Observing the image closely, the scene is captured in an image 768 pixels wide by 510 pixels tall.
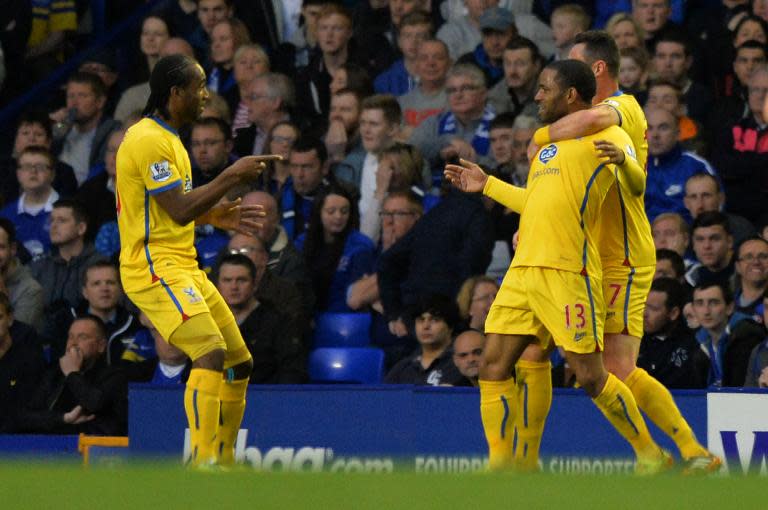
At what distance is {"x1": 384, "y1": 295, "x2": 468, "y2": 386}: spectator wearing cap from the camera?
37.6ft

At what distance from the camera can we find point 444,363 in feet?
37.7

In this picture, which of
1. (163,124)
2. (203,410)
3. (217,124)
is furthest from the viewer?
(217,124)

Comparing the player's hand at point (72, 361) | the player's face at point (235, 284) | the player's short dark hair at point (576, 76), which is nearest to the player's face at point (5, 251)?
the player's hand at point (72, 361)

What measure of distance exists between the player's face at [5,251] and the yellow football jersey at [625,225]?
20.8 feet

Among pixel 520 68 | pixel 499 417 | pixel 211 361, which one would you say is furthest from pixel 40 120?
pixel 499 417

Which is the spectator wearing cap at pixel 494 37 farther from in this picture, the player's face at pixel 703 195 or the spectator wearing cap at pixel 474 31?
the player's face at pixel 703 195

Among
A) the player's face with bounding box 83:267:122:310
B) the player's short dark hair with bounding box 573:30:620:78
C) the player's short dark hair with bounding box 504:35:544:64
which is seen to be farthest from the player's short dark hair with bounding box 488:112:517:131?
the player's short dark hair with bounding box 573:30:620:78

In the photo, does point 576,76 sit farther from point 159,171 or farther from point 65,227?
point 65,227

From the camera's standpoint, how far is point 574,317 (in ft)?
27.3

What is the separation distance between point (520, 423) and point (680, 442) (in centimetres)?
81

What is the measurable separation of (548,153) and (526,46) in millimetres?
5035

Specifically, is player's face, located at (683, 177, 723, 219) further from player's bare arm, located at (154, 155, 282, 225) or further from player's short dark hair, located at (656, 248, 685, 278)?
player's bare arm, located at (154, 155, 282, 225)

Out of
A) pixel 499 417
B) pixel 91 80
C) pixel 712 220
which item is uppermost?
pixel 91 80

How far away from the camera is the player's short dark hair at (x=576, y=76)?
8.50 m
